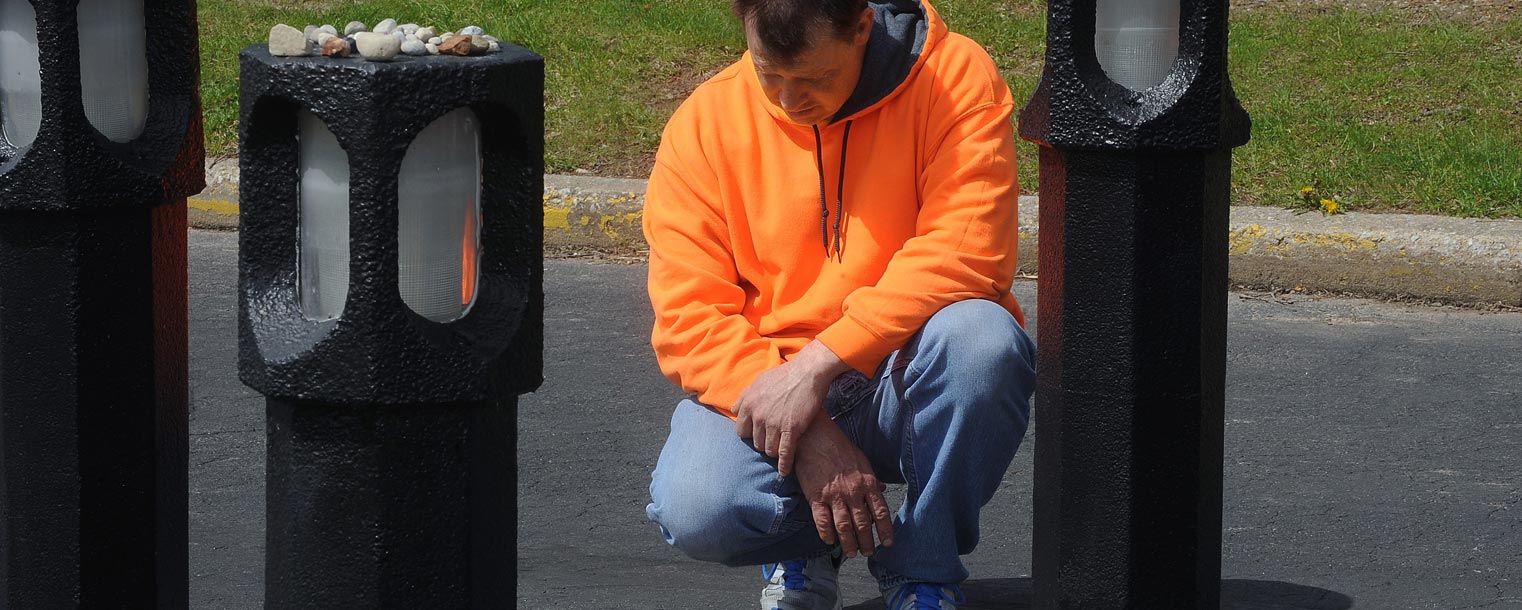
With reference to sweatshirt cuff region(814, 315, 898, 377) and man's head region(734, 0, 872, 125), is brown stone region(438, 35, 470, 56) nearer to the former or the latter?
man's head region(734, 0, 872, 125)

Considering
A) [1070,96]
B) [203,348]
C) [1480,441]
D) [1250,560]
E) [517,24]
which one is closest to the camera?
[1070,96]

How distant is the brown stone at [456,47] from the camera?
196 centimetres

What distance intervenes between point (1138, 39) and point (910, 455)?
764 mm

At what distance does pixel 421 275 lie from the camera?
1945mm

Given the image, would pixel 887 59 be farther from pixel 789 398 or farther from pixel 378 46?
pixel 378 46

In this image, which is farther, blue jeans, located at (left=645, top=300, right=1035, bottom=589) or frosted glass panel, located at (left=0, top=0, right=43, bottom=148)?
blue jeans, located at (left=645, top=300, right=1035, bottom=589)

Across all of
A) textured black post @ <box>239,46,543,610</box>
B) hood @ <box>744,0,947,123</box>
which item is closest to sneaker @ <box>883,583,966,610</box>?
hood @ <box>744,0,947,123</box>

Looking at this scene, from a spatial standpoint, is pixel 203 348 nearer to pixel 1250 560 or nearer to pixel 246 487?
pixel 246 487

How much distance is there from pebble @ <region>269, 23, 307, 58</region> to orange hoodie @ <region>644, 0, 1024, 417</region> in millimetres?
948

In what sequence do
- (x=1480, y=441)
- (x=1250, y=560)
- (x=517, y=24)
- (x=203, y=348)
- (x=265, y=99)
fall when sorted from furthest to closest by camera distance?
(x=517, y=24), (x=203, y=348), (x=1480, y=441), (x=1250, y=560), (x=265, y=99)

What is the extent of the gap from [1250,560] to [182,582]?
1.91 meters

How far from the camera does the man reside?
2.70 meters

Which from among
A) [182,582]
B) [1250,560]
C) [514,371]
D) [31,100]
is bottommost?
[1250,560]

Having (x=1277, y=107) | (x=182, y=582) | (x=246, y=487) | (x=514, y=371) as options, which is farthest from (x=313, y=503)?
(x=1277, y=107)
